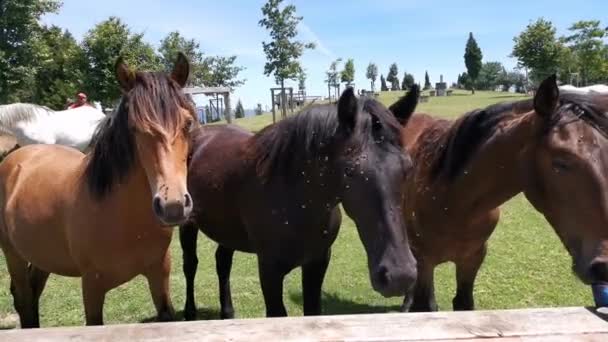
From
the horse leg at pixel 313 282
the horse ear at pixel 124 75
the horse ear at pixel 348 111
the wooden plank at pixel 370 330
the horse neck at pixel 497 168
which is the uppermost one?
the horse ear at pixel 124 75

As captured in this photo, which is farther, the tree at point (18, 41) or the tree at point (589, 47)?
the tree at point (589, 47)

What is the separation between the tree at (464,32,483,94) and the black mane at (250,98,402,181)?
64802 millimetres

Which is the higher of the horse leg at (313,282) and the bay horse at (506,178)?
the bay horse at (506,178)

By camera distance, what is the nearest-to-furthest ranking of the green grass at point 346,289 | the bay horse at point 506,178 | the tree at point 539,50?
the bay horse at point 506,178, the green grass at point 346,289, the tree at point 539,50

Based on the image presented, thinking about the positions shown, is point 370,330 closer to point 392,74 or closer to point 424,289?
point 424,289

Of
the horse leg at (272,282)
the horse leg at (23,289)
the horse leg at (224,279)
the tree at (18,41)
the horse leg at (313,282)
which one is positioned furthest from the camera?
the tree at (18,41)

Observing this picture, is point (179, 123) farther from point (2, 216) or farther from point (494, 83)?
point (494, 83)

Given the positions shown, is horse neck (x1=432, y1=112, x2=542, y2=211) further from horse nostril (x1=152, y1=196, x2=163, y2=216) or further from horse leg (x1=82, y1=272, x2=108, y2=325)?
horse leg (x1=82, y1=272, x2=108, y2=325)

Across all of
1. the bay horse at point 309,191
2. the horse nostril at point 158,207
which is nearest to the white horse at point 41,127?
the bay horse at point 309,191

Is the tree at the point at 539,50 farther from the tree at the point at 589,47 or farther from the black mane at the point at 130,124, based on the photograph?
the black mane at the point at 130,124

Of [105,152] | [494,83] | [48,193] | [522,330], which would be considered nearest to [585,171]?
[522,330]

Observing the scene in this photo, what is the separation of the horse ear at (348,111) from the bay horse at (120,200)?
76 centimetres

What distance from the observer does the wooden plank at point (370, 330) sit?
1.51m

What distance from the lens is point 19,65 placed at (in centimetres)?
1597
